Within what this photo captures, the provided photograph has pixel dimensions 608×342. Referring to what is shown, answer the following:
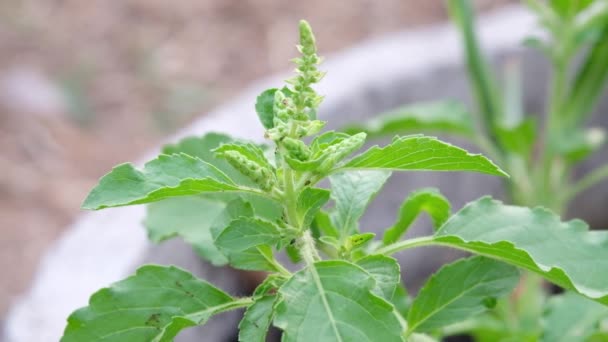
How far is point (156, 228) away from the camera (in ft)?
2.78

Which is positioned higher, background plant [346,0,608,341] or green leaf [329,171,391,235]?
background plant [346,0,608,341]

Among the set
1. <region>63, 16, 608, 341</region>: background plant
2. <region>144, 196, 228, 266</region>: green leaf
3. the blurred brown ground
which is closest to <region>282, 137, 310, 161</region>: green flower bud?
<region>63, 16, 608, 341</region>: background plant

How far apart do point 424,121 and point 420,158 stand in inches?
25.5

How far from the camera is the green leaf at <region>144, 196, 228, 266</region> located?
833mm

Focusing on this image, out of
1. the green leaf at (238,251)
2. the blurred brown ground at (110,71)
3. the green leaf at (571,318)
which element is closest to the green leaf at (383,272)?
the green leaf at (238,251)

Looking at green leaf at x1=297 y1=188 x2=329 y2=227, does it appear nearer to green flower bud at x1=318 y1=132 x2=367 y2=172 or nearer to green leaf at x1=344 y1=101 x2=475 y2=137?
green flower bud at x1=318 y1=132 x2=367 y2=172

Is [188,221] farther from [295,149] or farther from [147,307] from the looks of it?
[295,149]

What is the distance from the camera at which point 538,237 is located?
74cm

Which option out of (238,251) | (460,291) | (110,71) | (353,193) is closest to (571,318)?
(460,291)

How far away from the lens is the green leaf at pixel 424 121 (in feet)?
4.12

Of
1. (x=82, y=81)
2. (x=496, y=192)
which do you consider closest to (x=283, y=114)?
(x=496, y=192)

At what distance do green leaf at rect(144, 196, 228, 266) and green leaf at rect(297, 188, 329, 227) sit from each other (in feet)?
0.55

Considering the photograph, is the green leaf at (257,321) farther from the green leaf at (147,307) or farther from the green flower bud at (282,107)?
the green flower bud at (282,107)

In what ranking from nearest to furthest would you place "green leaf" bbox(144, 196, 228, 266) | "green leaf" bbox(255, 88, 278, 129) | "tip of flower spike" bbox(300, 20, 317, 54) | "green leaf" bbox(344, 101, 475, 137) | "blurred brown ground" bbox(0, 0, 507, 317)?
1. "tip of flower spike" bbox(300, 20, 317, 54)
2. "green leaf" bbox(255, 88, 278, 129)
3. "green leaf" bbox(144, 196, 228, 266)
4. "green leaf" bbox(344, 101, 475, 137)
5. "blurred brown ground" bbox(0, 0, 507, 317)
